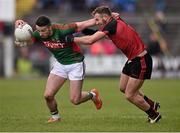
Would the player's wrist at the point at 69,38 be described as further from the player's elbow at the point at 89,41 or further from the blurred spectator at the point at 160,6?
the blurred spectator at the point at 160,6

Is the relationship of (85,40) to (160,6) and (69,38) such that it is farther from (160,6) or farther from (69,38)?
(160,6)

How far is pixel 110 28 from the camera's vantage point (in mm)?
12211

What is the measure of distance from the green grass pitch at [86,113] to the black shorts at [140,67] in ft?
2.92

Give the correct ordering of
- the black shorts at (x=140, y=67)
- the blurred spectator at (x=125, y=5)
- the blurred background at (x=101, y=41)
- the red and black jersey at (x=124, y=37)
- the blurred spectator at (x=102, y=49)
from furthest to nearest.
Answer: the blurred spectator at (x=125, y=5)
the blurred spectator at (x=102, y=49)
the blurred background at (x=101, y=41)
the black shorts at (x=140, y=67)
the red and black jersey at (x=124, y=37)

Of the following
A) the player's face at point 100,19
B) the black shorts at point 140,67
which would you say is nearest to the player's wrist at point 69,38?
the player's face at point 100,19

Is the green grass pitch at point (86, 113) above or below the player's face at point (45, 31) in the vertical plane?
below

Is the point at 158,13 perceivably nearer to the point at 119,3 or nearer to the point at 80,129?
the point at 119,3

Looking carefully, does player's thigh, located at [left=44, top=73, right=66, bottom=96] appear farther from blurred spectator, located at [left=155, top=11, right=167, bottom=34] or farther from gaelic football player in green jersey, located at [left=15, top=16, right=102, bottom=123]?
blurred spectator, located at [left=155, top=11, right=167, bottom=34]

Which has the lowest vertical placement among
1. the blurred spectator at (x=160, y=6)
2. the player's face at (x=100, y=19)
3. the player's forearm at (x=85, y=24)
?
the blurred spectator at (x=160, y=6)

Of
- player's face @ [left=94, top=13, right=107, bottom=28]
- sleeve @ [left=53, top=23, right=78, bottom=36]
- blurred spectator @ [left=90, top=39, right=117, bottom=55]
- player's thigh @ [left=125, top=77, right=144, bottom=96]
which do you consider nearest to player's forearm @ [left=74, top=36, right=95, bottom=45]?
player's face @ [left=94, top=13, right=107, bottom=28]

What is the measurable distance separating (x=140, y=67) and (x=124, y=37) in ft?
2.06

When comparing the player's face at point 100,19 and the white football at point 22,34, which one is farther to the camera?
the white football at point 22,34

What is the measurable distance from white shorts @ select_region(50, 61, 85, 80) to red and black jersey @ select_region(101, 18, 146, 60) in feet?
2.99

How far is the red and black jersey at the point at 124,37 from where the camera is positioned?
1228 centimetres
